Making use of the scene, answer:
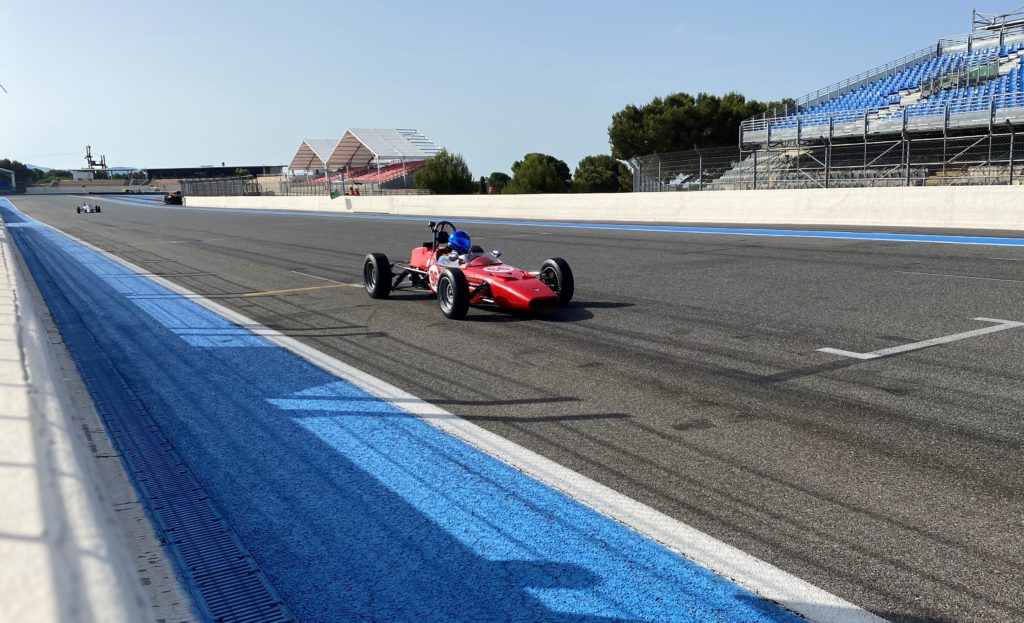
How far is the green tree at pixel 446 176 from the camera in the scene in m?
68.9

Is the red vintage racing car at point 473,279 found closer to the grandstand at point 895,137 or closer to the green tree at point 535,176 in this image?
the grandstand at point 895,137

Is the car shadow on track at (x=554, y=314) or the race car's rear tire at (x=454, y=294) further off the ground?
the race car's rear tire at (x=454, y=294)

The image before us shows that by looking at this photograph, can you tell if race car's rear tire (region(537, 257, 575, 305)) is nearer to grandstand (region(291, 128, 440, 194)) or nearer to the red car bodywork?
the red car bodywork

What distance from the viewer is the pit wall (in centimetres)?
1770

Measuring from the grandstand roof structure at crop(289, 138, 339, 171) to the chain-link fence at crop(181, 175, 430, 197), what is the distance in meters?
5.53

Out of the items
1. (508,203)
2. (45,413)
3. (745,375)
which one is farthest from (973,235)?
(508,203)

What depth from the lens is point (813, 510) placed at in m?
3.61

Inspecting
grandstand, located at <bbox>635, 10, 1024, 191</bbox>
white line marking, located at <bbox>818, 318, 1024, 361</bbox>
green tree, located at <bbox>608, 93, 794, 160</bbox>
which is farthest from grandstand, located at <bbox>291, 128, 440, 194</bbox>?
white line marking, located at <bbox>818, 318, 1024, 361</bbox>

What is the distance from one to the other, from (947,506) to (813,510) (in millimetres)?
595

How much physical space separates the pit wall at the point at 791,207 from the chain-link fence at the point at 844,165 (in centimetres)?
489

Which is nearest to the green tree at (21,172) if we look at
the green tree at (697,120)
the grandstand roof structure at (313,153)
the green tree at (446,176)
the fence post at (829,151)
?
the grandstand roof structure at (313,153)

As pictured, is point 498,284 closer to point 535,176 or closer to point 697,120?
Answer: point 697,120

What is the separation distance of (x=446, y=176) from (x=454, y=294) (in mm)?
61906

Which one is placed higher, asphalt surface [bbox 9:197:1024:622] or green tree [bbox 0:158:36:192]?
green tree [bbox 0:158:36:192]
